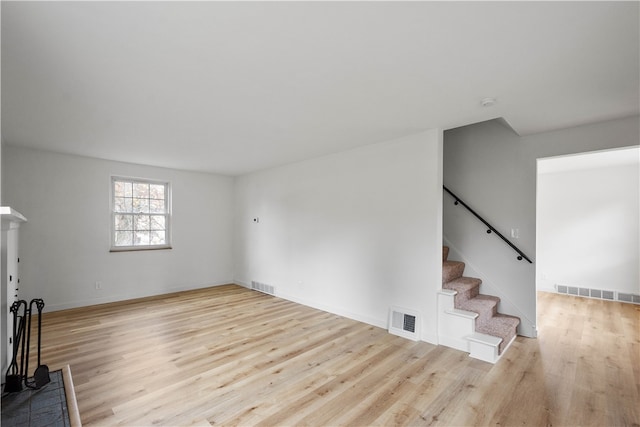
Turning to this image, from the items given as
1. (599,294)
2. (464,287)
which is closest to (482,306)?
(464,287)

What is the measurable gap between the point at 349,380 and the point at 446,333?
1394 millimetres

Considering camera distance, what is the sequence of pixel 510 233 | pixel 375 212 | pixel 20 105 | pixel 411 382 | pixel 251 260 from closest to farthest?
pixel 411 382
pixel 20 105
pixel 510 233
pixel 375 212
pixel 251 260

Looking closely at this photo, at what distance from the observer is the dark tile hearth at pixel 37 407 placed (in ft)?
6.33

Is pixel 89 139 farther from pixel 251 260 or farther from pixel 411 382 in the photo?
pixel 411 382

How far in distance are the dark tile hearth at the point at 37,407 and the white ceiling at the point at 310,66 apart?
2376 millimetres

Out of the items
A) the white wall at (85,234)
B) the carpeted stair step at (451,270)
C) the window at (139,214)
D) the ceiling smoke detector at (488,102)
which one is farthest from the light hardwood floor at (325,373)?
the ceiling smoke detector at (488,102)

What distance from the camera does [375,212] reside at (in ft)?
13.1

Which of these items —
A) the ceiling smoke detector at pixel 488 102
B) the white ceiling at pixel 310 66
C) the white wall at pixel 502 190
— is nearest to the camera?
the white ceiling at pixel 310 66

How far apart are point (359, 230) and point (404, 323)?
4.37 feet

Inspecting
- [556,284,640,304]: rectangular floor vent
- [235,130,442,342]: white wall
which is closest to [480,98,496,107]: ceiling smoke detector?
[235,130,442,342]: white wall

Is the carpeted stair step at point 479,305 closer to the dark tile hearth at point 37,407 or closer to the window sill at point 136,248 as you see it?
the dark tile hearth at point 37,407

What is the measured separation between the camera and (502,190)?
3.82 m

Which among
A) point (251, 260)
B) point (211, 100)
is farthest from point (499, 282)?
point (251, 260)

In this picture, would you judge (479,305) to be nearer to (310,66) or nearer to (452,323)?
(452,323)
